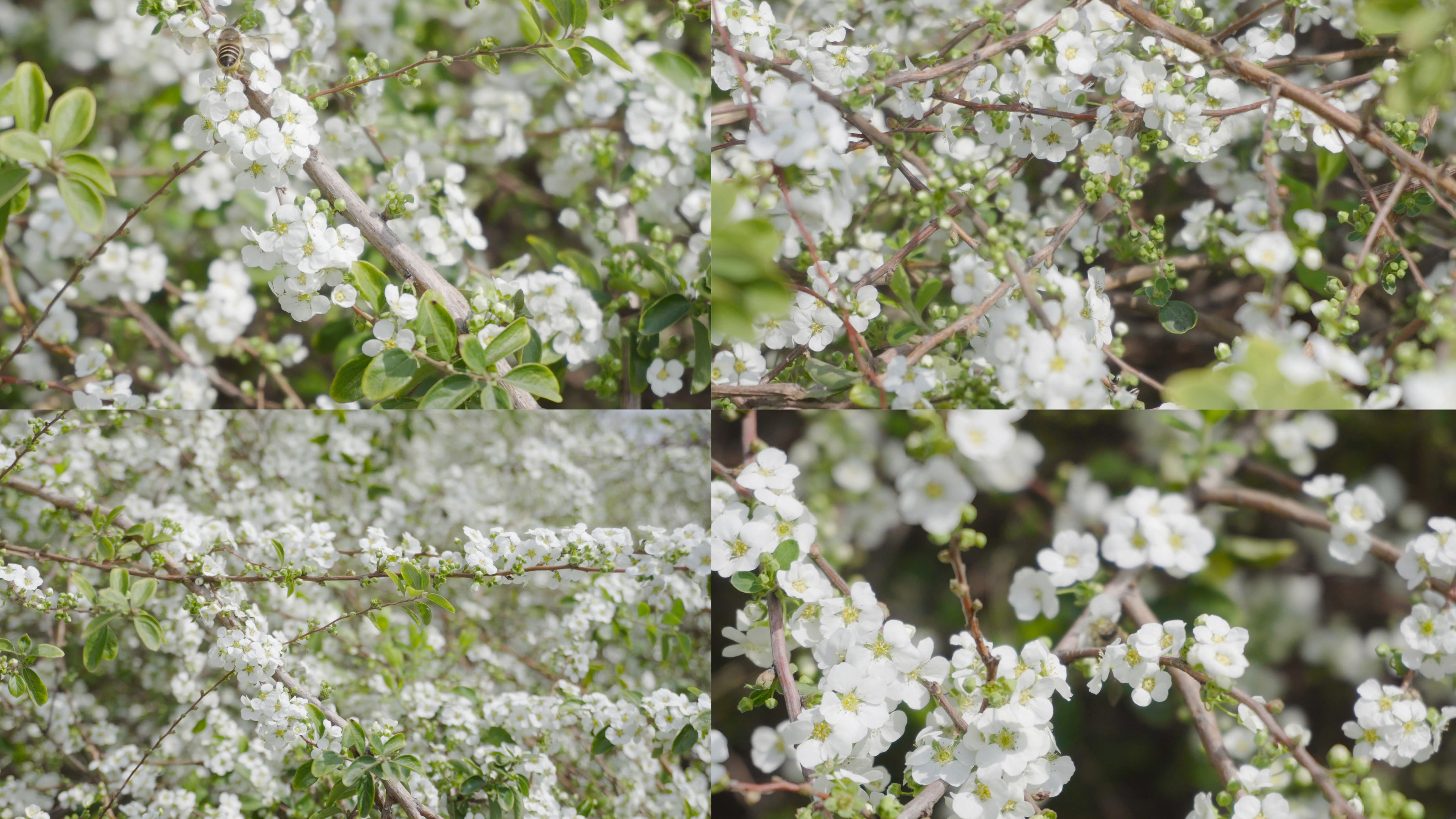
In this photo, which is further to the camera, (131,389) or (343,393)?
(131,389)

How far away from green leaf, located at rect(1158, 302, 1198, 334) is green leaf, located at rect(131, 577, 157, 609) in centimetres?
124

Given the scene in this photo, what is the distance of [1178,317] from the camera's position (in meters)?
0.97

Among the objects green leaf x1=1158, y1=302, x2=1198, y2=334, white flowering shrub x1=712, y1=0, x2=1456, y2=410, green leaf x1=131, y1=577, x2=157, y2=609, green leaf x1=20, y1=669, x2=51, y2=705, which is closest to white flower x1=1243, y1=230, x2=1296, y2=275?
white flowering shrub x1=712, y1=0, x2=1456, y2=410

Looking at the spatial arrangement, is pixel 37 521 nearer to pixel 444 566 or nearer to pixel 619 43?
pixel 444 566

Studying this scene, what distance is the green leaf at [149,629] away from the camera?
105 cm

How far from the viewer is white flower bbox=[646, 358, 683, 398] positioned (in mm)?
1120

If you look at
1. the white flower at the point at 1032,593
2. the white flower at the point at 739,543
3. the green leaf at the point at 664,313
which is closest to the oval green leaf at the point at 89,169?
the green leaf at the point at 664,313

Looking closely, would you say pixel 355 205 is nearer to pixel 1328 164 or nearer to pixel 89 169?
pixel 89 169

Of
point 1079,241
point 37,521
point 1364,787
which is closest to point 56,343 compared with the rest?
point 37,521

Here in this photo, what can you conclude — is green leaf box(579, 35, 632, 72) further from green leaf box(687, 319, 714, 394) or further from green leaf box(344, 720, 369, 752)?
green leaf box(344, 720, 369, 752)

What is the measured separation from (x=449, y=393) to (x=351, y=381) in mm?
134

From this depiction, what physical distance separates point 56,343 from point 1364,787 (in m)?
1.78

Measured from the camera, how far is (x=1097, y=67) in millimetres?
925

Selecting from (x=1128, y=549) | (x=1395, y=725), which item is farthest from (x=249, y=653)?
(x=1395, y=725)
